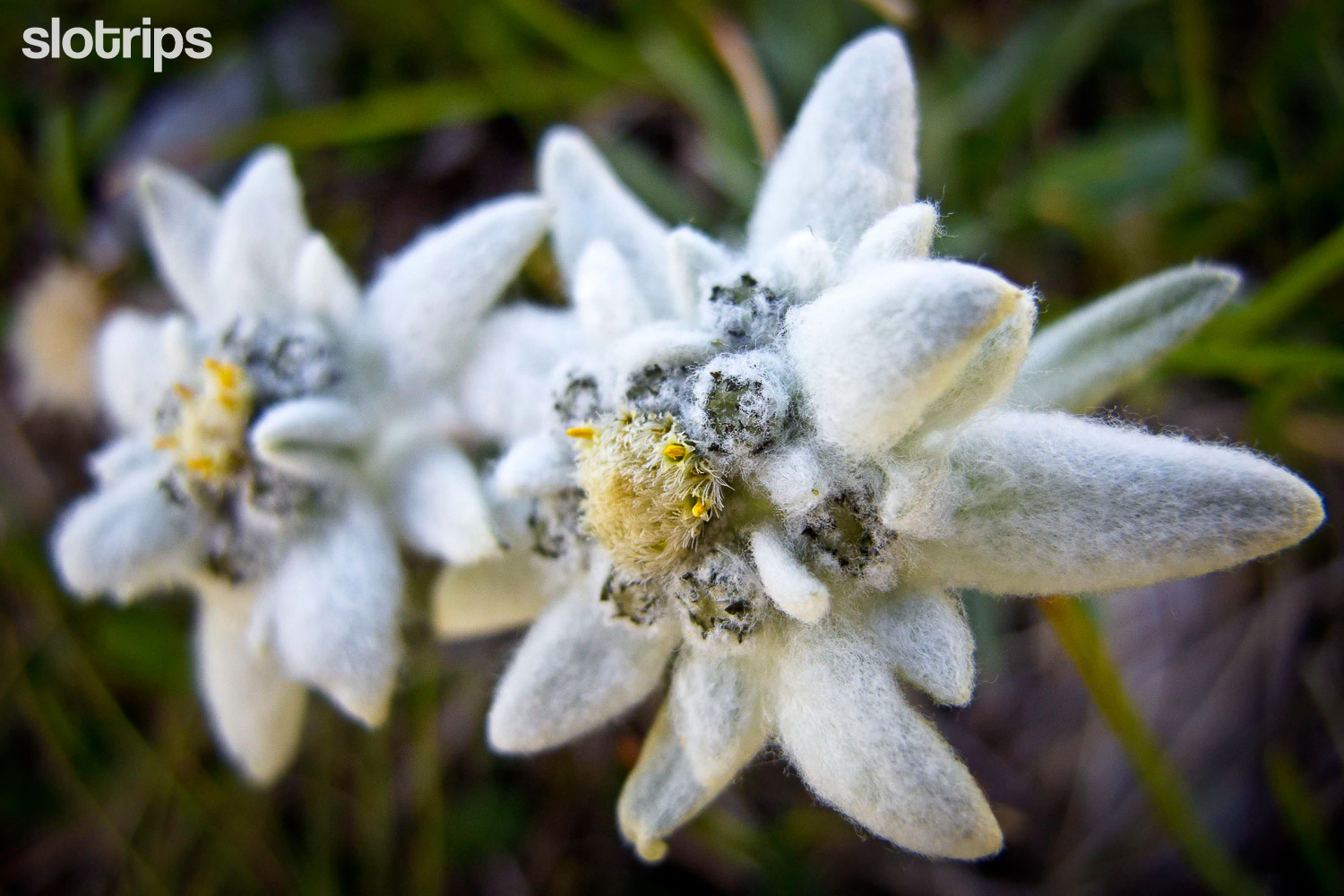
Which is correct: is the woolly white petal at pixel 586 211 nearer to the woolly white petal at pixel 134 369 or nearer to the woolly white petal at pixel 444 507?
the woolly white petal at pixel 444 507

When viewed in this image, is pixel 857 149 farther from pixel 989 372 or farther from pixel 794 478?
pixel 794 478

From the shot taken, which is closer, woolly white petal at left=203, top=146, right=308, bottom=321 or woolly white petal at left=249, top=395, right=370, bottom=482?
woolly white petal at left=249, top=395, right=370, bottom=482

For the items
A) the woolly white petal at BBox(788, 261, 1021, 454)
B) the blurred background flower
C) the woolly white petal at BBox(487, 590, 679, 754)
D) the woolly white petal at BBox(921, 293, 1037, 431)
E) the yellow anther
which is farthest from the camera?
the blurred background flower

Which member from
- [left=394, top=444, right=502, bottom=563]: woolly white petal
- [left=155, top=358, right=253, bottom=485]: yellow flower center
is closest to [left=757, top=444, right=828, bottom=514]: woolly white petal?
[left=394, top=444, right=502, bottom=563]: woolly white petal

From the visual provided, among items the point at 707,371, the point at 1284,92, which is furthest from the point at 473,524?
the point at 1284,92

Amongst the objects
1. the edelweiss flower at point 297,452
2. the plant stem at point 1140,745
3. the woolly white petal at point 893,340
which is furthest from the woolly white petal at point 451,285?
the plant stem at point 1140,745

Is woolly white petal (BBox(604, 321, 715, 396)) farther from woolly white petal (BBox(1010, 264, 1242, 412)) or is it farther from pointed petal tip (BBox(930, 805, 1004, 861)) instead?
pointed petal tip (BBox(930, 805, 1004, 861))

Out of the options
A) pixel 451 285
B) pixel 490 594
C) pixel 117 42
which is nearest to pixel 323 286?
pixel 451 285
